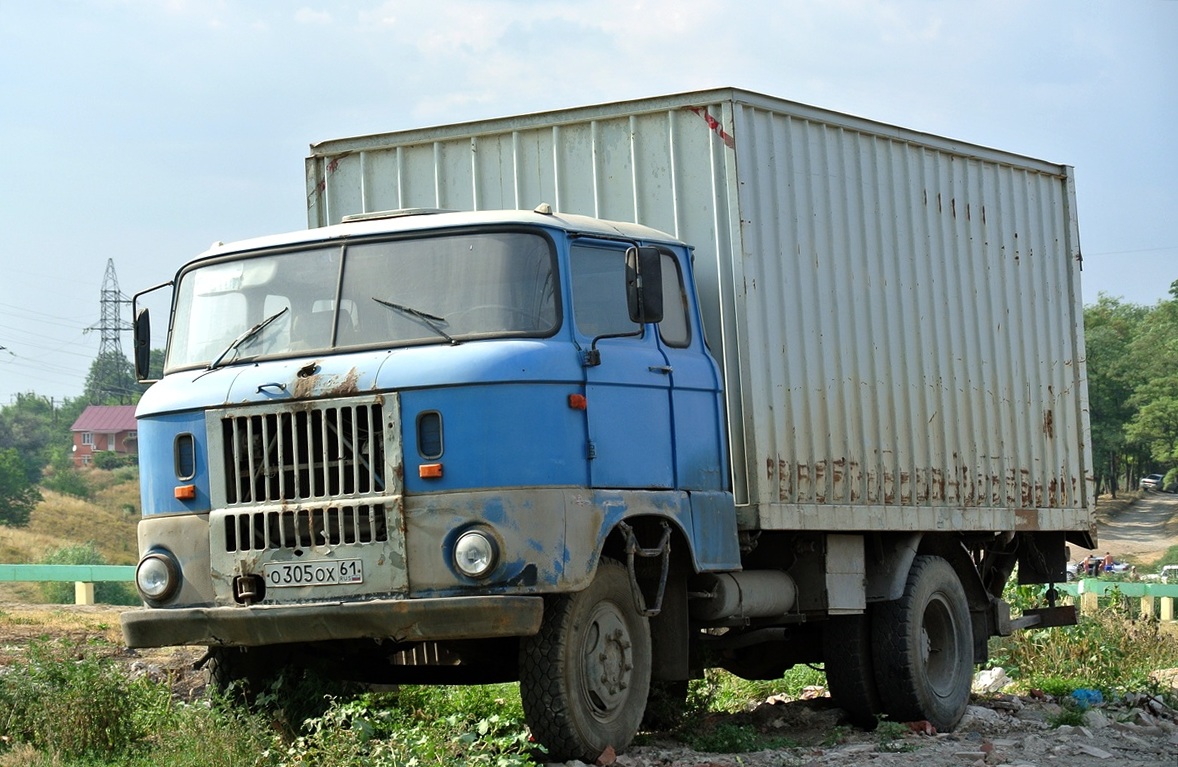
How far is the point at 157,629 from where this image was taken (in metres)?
7.76

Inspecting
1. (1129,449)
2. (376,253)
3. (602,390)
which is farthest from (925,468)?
(1129,449)

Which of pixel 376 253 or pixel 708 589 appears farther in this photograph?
pixel 708 589

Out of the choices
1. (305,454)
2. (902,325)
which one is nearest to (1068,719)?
(902,325)

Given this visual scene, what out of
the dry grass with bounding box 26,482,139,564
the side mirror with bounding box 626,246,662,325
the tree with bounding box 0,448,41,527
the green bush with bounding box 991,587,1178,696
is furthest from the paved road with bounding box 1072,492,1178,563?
the side mirror with bounding box 626,246,662,325

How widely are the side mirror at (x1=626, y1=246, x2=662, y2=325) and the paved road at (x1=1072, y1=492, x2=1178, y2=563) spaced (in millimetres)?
48955

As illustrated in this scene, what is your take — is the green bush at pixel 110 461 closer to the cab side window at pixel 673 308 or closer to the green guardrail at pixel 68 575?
the green guardrail at pixel 68 575

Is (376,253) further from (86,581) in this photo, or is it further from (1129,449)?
(1129,449)

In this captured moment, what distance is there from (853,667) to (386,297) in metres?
4.40

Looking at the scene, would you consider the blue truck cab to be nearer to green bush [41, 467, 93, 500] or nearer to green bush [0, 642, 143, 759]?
green bush [0, 642, 143, 759]

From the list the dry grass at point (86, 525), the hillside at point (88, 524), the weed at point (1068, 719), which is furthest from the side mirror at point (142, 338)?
the dry grass at point (86, 525)

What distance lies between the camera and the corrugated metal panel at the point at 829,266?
30.8 feet

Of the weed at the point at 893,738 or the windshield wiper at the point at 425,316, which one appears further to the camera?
the weed at the point at 893,738

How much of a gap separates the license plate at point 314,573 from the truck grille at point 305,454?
0.18 meters

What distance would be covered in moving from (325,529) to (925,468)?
4.75 m
